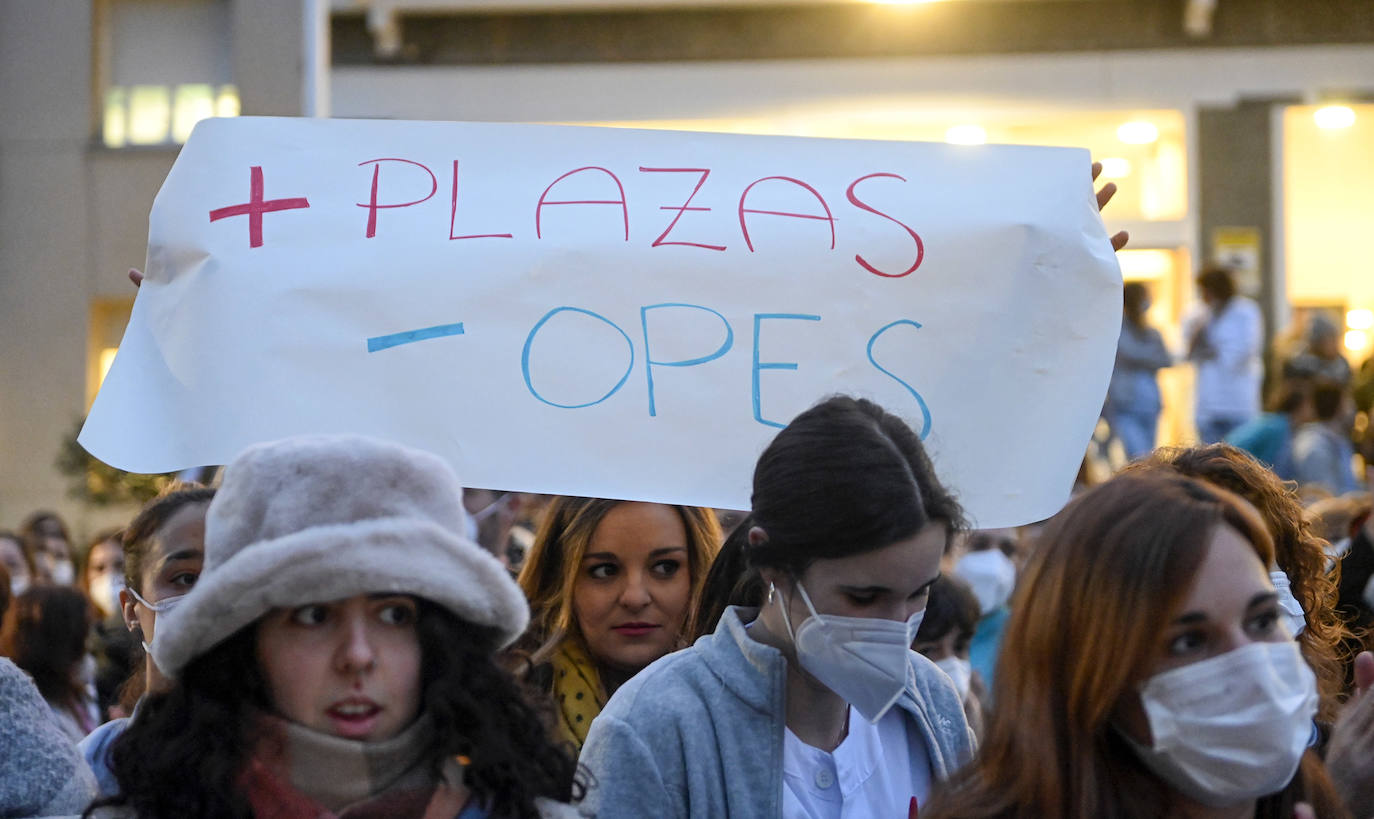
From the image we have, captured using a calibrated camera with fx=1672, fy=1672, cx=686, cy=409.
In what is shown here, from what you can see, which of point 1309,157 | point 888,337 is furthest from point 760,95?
point 888,337

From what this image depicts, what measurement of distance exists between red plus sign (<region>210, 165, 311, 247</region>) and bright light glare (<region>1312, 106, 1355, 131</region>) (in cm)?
1497

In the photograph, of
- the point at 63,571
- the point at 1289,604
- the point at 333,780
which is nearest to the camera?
the point at 333,780

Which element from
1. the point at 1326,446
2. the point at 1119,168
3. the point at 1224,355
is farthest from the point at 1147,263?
the point at 1326,446

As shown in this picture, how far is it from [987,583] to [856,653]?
4018 mm

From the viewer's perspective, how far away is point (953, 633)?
5.57 m

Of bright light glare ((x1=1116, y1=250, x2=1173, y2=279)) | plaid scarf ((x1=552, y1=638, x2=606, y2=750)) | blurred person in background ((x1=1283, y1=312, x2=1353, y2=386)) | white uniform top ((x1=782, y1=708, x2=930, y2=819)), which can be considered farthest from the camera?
bright light glare ((x1=1116, y1=250, x2=1173, y2=279))

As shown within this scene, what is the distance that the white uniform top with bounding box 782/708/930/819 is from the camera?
116 inches

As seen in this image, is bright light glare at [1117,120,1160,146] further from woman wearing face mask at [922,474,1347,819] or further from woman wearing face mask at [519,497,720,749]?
woman wearing face mask at [922,474,1347,819]

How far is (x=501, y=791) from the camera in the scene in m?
2.54

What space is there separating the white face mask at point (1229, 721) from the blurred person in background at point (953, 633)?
2.27m

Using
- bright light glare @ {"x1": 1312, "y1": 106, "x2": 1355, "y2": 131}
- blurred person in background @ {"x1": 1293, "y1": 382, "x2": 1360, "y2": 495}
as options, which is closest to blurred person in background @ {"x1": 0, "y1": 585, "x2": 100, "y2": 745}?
blurred person in background @ {"x1": 1293, "y1": 382, "x2": 1360, "y2": 495}

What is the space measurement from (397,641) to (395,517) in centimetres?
19

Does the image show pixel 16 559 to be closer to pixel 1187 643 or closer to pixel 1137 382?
pixel 1187 643

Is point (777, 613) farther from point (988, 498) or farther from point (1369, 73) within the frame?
point (1369, 73)
